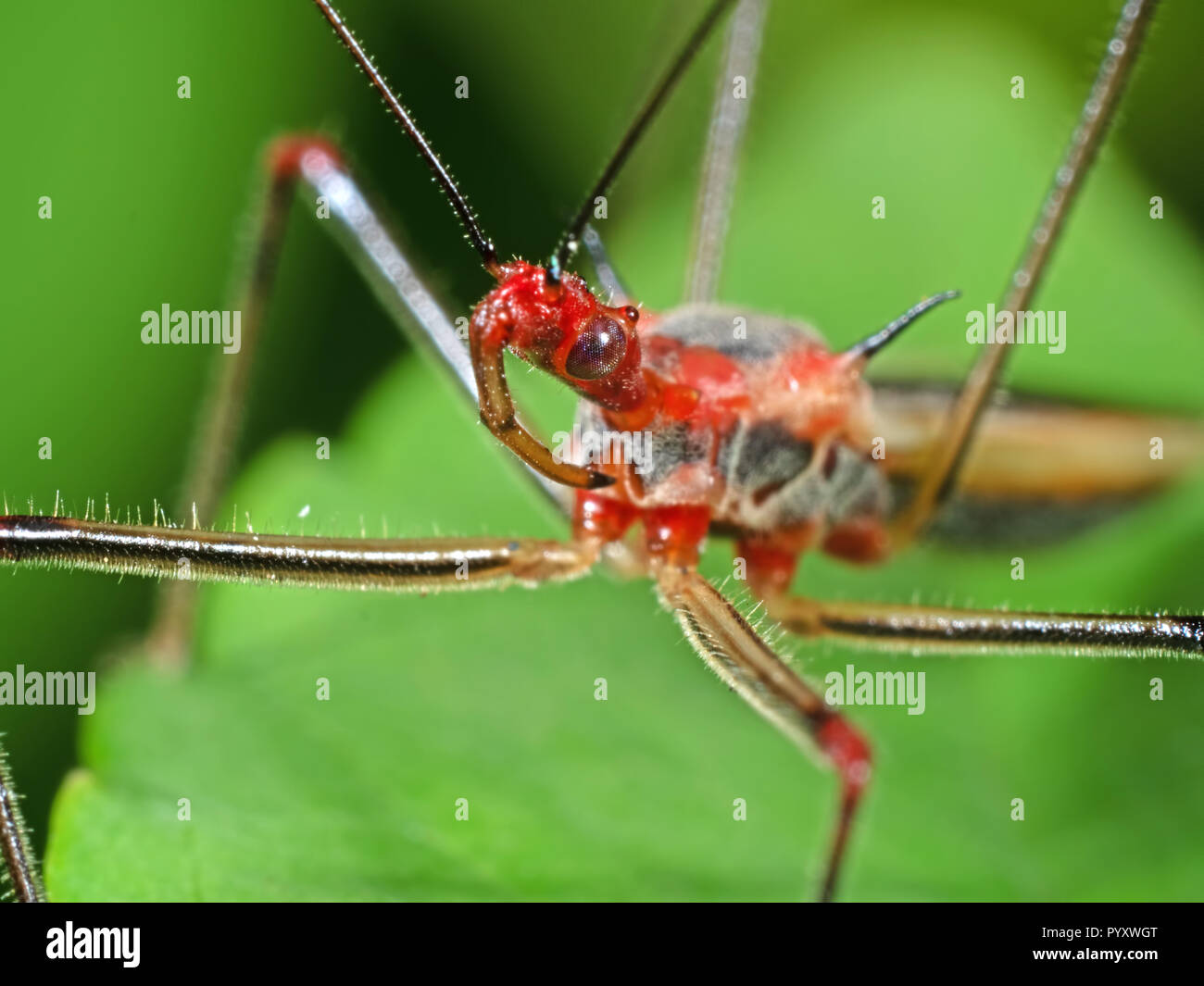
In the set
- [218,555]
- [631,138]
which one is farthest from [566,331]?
[218,555]

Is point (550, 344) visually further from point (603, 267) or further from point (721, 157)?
point (721, 157)

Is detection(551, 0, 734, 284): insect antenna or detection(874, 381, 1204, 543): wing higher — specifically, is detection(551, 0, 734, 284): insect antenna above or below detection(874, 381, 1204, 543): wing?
above

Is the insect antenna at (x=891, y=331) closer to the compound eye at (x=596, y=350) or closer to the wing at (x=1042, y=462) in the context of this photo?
the wing at (x=1042, y=462)

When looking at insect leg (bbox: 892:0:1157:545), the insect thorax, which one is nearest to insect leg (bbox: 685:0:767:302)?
the insect thorax

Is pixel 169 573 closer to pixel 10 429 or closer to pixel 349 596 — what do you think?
pixel 349 596

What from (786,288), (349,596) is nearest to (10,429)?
(349,596)

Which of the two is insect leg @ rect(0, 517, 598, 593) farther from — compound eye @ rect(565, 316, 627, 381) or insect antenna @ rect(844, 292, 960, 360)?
insect antenna @ rect(844, 292, 960, 360)
